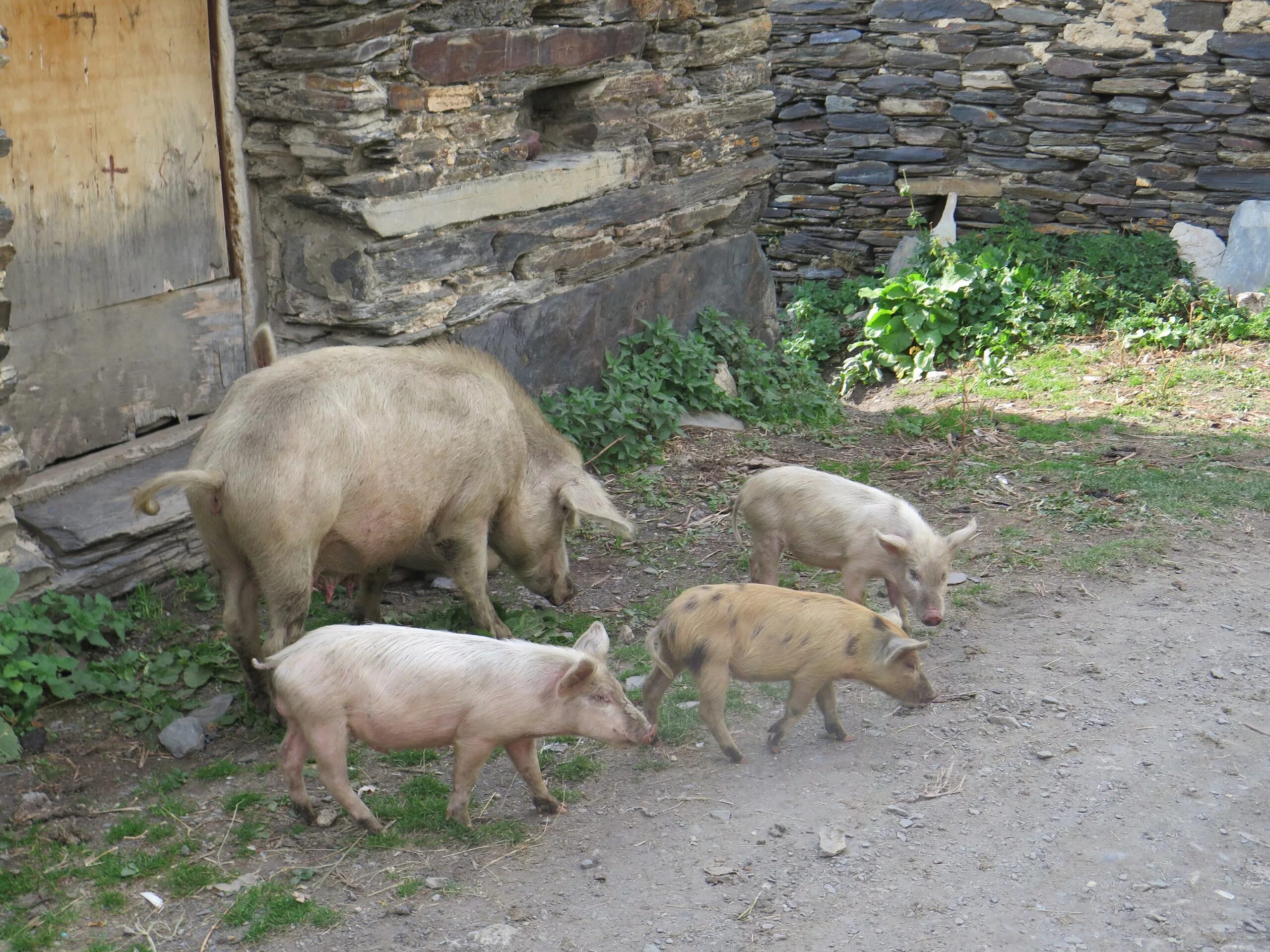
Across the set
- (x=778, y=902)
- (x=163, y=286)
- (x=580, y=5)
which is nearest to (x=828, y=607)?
(x=778, y=902)

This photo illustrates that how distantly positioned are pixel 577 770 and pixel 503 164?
342 cm

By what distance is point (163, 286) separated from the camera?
5.38 m

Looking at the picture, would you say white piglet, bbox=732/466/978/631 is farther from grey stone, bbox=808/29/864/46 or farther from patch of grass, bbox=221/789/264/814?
grey stone, bbox=808/29/864/46

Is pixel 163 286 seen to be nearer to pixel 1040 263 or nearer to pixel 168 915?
pixel 168 915

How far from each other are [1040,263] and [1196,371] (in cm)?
195

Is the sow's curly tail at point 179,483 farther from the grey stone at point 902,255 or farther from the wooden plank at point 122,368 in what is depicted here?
the grey stone at point 902,255

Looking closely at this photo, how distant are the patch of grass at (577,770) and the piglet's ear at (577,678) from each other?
1.65ft

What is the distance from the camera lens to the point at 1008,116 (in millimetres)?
10648

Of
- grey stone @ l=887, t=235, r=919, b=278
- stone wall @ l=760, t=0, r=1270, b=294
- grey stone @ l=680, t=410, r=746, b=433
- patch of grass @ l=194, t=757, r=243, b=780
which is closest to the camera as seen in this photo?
patch of grass @ l=194, t=757, r=243, b=780

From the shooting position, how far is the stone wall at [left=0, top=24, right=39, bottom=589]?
3988 mm

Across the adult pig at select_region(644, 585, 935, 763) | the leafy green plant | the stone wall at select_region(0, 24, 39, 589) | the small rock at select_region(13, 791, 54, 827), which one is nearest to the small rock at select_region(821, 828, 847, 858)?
the adult pig at select_region(644, 585, 935, 763)

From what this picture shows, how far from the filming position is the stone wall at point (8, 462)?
3988 millimetres

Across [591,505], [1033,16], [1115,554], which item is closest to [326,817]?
[591,505]

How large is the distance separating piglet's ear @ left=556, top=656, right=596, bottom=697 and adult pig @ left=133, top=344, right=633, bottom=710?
1.07 m
